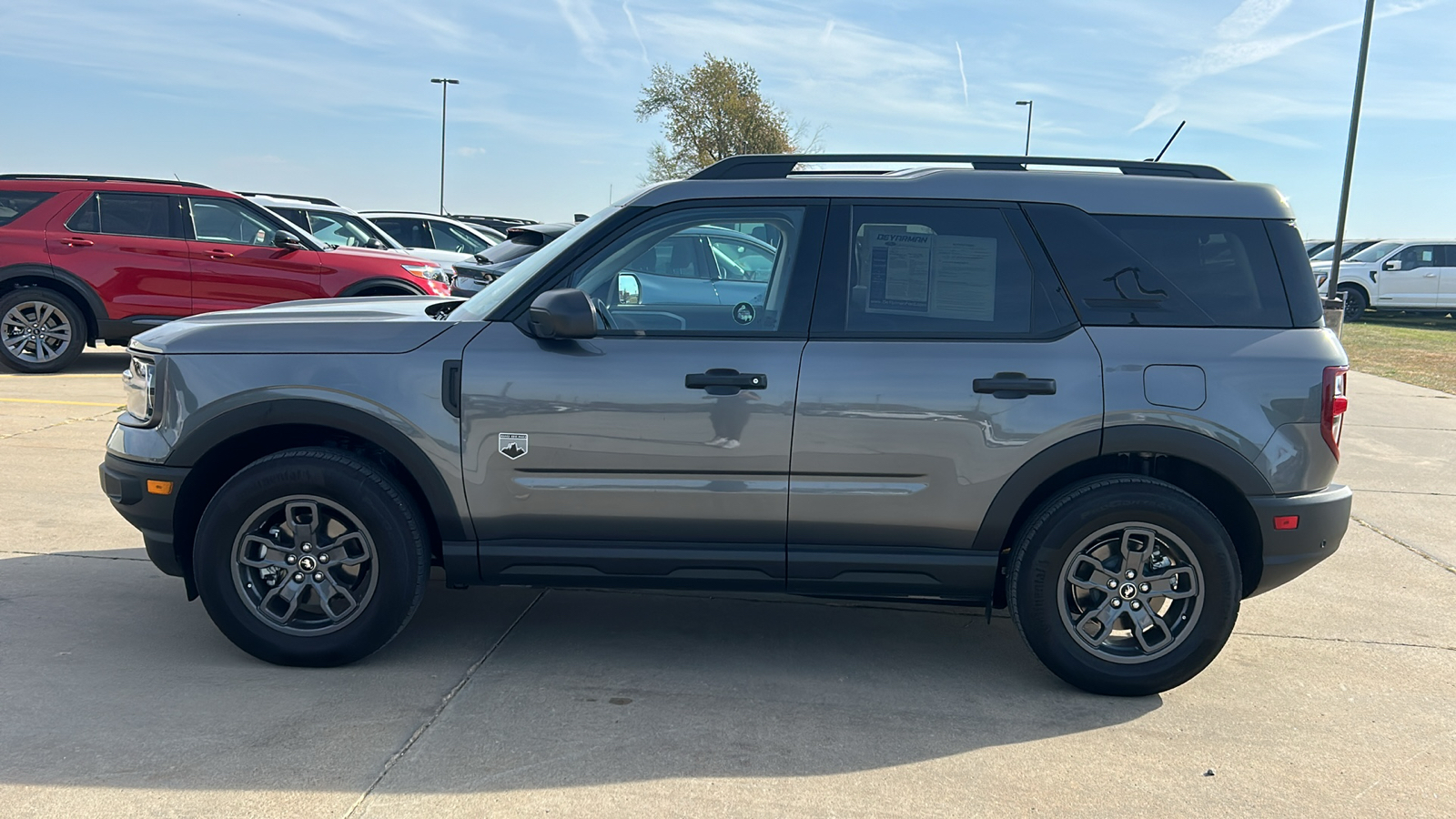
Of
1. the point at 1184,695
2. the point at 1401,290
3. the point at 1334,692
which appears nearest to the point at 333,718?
the point at 1184,695

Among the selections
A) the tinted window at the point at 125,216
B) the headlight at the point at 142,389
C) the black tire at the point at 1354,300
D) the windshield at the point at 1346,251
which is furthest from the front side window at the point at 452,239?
the windshield at the point at 1346,251

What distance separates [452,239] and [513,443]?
13872 mm

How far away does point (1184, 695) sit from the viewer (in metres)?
4.10

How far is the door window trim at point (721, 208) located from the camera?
13.0ft

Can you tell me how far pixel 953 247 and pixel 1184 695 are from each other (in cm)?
186

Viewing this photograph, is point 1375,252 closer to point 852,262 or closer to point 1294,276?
point 1294,276

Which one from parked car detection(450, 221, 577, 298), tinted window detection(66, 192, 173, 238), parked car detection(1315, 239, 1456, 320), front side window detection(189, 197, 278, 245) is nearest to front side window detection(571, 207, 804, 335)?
parked car detection(450, 221, 577, 298)

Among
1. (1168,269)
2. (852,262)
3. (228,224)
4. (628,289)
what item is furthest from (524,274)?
(228,224)

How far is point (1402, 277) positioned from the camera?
2397cm

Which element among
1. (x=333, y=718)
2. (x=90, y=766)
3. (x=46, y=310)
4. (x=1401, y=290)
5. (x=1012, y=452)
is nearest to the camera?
(x=90, y=766)

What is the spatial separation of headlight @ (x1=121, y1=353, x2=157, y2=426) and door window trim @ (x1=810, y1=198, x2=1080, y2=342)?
2.41m

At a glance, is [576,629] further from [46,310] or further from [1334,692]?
[46,310]

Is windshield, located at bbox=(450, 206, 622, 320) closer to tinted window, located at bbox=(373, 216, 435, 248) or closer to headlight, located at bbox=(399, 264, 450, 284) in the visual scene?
headlight, located at bbox=(399, 264, 450, 284)

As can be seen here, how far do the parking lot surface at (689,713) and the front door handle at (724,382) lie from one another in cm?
108
